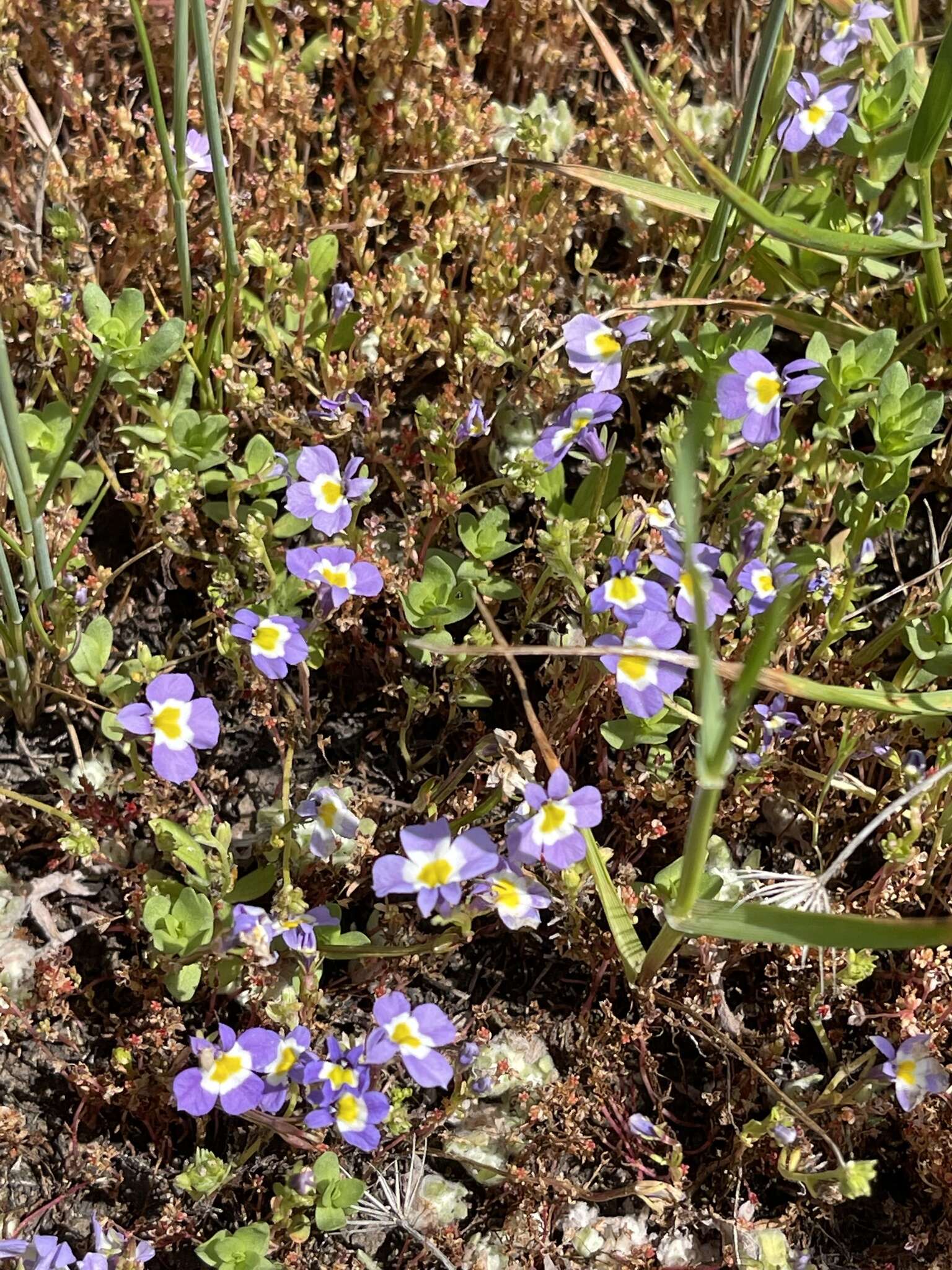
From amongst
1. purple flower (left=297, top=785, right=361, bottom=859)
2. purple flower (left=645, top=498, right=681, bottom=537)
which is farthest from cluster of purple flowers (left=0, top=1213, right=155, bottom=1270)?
purple flower (left=645, top=498, right=681, bottom=537)

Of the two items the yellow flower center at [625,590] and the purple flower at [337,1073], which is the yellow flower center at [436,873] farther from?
the yellow flower center at [625,590]

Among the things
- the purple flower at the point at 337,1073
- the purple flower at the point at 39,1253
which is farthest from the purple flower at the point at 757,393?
the purple flower at the point at 39,1253

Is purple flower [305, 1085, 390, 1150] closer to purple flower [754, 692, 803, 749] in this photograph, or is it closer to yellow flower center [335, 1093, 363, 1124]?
yellow flower center [335, 1093, 363, 1124]

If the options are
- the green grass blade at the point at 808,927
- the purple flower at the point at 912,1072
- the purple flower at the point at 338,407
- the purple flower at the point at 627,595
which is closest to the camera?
the green grass blade at the point at 808,927

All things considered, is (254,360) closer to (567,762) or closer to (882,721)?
(567,762)

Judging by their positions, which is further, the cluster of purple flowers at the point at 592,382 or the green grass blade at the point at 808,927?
the cluster of purple flowers at the point at 592,382

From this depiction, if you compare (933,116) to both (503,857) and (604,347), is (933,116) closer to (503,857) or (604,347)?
(604,347)
